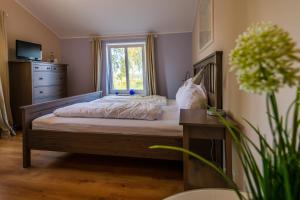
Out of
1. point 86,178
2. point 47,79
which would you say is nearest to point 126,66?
point 47,79

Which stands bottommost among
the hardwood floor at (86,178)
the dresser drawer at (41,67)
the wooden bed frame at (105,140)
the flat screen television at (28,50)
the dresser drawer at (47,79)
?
the hardwood floor at (86,178)

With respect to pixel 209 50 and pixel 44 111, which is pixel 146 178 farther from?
pixel 209 50

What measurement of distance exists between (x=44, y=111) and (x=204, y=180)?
2.15 m

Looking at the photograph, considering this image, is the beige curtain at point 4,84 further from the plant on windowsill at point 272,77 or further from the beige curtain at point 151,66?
the plant on windowsill at point 272,77

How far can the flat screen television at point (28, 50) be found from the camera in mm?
4441

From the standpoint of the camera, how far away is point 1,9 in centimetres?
428

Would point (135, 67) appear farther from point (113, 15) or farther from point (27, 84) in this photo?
point (27, 84)

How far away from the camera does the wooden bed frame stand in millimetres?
2352

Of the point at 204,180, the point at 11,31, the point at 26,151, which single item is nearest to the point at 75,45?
the point at 11,31

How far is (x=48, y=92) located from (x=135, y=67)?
2.07 metres

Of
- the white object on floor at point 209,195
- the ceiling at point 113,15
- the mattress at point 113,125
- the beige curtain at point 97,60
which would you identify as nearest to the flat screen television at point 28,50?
the ceiling at point 113,15

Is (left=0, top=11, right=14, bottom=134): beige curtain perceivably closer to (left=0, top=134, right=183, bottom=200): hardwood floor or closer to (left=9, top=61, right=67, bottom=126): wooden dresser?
(left=9, top=61, right=67, bottom=126): wooden dresser

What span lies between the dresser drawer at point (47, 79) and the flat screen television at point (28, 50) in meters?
0.42

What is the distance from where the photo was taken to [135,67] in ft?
19.0
